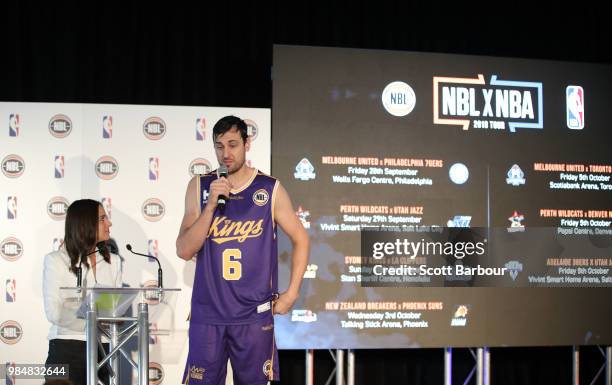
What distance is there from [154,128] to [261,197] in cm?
142

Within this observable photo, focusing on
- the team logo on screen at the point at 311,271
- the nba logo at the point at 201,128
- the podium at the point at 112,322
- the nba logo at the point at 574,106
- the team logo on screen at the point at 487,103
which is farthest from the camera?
the nba logo at the point at 574,106

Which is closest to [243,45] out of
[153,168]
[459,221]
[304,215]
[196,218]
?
[153,168]

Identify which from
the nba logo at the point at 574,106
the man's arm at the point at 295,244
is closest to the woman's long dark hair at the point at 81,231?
the man's arm at the point at 295,244

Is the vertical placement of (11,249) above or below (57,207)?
below

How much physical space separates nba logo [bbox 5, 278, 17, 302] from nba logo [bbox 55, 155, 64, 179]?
69cm

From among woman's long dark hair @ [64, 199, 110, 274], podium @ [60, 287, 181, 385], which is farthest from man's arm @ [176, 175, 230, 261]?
woman's long dark hair @ [64, 199, 110, 274]

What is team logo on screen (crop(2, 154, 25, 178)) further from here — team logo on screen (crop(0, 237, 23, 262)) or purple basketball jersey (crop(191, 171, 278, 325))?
purple basketball jersey (crop(191, 171, 278, 325))

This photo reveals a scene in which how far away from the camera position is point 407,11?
5.54 m

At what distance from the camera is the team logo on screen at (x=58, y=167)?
4.38 m

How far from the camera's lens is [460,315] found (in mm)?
→ 4766

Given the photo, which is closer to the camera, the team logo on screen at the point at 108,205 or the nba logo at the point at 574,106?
the team logo on screen at the point at 108,205

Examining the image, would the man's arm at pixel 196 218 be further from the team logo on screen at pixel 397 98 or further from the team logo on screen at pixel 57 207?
the team logo on screen at pixel 397 98

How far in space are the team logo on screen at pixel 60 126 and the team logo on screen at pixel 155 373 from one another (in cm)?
151

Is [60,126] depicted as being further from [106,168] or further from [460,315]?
[460,315]
